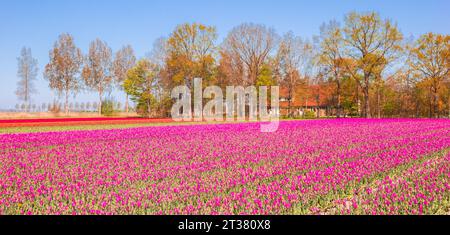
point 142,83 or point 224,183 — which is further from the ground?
point 142,83

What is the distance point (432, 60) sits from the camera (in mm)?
54406

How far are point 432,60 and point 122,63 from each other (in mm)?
56228

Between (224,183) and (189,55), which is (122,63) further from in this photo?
(224,183)

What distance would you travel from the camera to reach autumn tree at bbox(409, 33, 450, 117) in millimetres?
53188

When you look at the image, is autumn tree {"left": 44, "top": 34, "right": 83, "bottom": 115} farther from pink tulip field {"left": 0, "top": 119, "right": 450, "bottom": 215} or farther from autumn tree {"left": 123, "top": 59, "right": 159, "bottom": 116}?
pink tulip field {"left": 0, "top": 119, "right": 450, "bottom": 215}

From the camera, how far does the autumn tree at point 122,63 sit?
234ft

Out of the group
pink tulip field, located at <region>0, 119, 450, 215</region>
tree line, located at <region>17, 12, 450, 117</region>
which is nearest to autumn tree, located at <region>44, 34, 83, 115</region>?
tree line, located at <region>17, 12, 450, 117</region>

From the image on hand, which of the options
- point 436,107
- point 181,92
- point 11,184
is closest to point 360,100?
point 436,107

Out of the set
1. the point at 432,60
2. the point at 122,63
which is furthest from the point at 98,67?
the point at 432,60

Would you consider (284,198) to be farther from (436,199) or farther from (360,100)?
(360,100)

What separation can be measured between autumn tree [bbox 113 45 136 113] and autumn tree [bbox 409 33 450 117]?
52112 mm

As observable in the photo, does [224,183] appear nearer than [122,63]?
Yes

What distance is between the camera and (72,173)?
825 cm

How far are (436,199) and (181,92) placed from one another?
4955 cm
